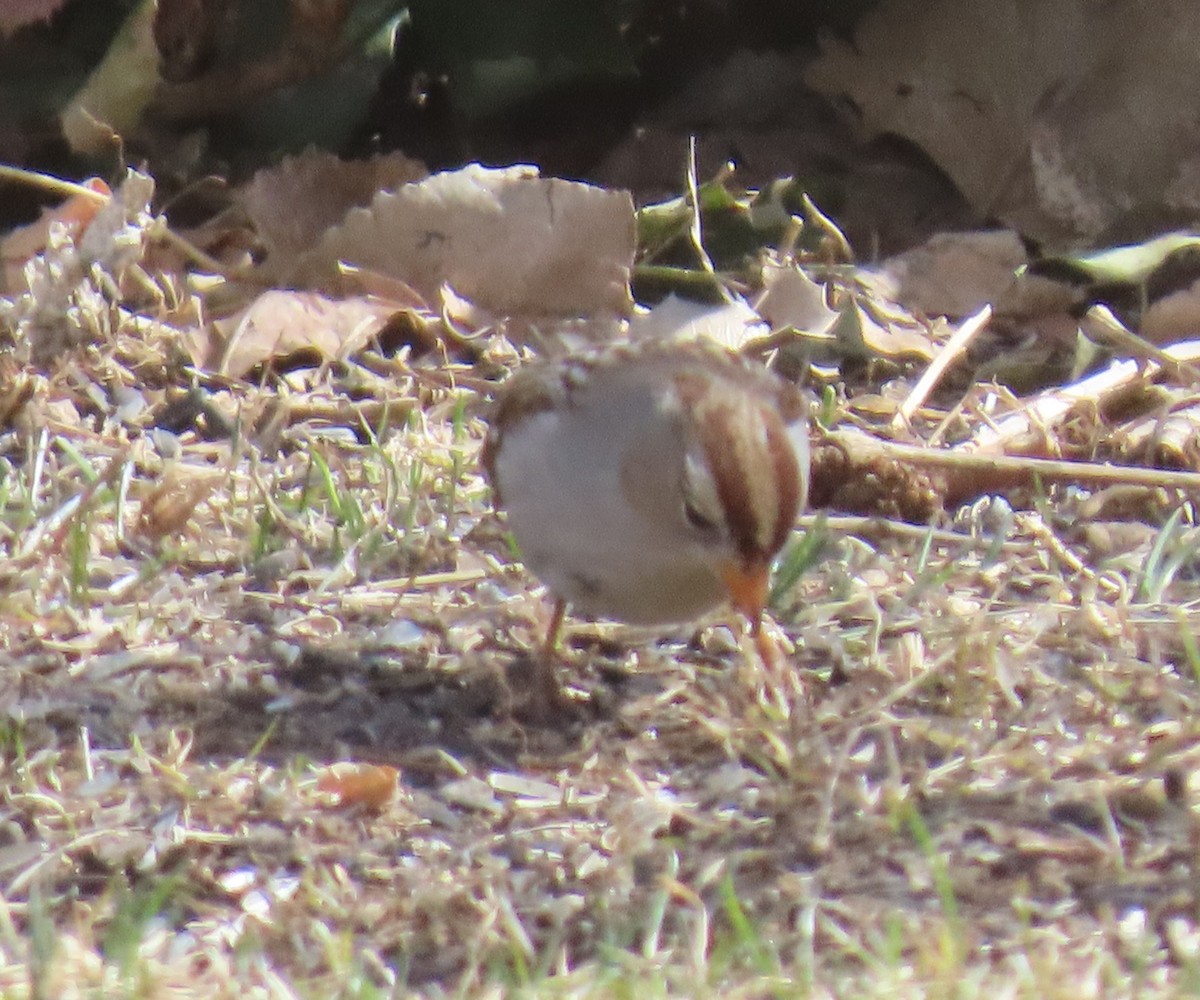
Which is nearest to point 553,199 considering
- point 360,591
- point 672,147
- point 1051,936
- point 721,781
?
point 672,147

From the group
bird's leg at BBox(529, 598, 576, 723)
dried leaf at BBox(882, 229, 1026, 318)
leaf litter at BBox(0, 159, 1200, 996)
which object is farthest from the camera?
dried leaf at BBox(882, 229, 1026, 318)

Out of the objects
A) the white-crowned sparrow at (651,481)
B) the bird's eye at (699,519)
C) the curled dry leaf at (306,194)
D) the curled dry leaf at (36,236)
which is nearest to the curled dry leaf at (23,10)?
the curled dry leaf at (36,236)

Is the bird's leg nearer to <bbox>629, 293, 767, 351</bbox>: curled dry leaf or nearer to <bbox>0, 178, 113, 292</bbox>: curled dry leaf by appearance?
<bbox>629, 293, 767, 351</bbox>: curled dry leaf

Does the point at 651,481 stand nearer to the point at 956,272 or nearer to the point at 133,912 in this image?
the point at 133,912

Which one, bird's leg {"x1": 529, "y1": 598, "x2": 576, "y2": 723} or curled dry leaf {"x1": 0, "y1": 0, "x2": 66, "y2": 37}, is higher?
curled dry leaf {"x1": 0, "y1": 0, "x2": 66, "y2": 37}

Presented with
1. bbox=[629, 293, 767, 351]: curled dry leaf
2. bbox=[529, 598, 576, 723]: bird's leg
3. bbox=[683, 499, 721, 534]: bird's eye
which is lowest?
bbox=[529, 598, 576, 723]: bird's leg

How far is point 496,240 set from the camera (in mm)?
4859

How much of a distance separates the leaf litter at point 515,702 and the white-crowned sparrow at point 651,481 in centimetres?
20

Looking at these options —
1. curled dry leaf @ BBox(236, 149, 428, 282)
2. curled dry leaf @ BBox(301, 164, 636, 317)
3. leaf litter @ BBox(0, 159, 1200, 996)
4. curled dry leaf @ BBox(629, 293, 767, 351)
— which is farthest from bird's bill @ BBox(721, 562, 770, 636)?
curled dry leaf @ BBox(236, 149, 428, 282)

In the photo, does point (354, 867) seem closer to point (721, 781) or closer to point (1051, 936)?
point (721, 781)

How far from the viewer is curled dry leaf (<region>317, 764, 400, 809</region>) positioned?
3.02m

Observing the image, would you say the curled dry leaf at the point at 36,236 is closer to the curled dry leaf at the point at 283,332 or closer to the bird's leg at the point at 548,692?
the curled dry leaf at the point at 283,332

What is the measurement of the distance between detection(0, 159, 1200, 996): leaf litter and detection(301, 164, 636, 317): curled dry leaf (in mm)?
52

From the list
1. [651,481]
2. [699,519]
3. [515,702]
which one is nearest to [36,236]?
[515,702]
